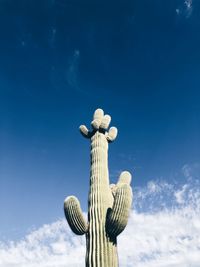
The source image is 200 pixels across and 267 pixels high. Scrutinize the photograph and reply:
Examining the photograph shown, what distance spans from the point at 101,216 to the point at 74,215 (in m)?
0.64

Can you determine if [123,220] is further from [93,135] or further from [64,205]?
[93,135]

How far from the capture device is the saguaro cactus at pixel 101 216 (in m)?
7.77

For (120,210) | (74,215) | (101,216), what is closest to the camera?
(120,210)

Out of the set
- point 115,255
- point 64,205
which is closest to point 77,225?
point 64,205

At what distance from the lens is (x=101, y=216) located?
27.2 feet

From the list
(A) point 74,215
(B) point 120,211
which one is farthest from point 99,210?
(B) point 120,211

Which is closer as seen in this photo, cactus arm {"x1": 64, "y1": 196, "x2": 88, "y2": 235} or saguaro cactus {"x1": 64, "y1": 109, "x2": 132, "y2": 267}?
saguaro cactus {"x1": 64, "y1": 109, "x2": 132, "y2": 267}

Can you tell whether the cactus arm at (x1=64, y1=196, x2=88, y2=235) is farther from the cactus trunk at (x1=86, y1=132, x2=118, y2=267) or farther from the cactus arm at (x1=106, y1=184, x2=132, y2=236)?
the cactus arm at (x1=106, y1=184, x2=132, y2=236)

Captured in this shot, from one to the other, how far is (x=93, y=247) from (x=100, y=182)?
1.58 m

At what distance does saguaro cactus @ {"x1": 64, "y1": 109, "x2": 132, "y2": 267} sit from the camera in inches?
306

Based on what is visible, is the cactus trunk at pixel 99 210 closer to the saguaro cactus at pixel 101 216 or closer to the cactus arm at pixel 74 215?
the saguaro cactus at pixel 101 216

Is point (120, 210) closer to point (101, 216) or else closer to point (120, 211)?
point (120, 211)

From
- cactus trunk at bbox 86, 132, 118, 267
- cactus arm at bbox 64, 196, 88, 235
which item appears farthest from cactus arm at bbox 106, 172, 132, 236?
cactus arm at bbox 64, 196, 88, 235

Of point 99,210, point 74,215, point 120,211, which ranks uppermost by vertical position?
point 99,210
